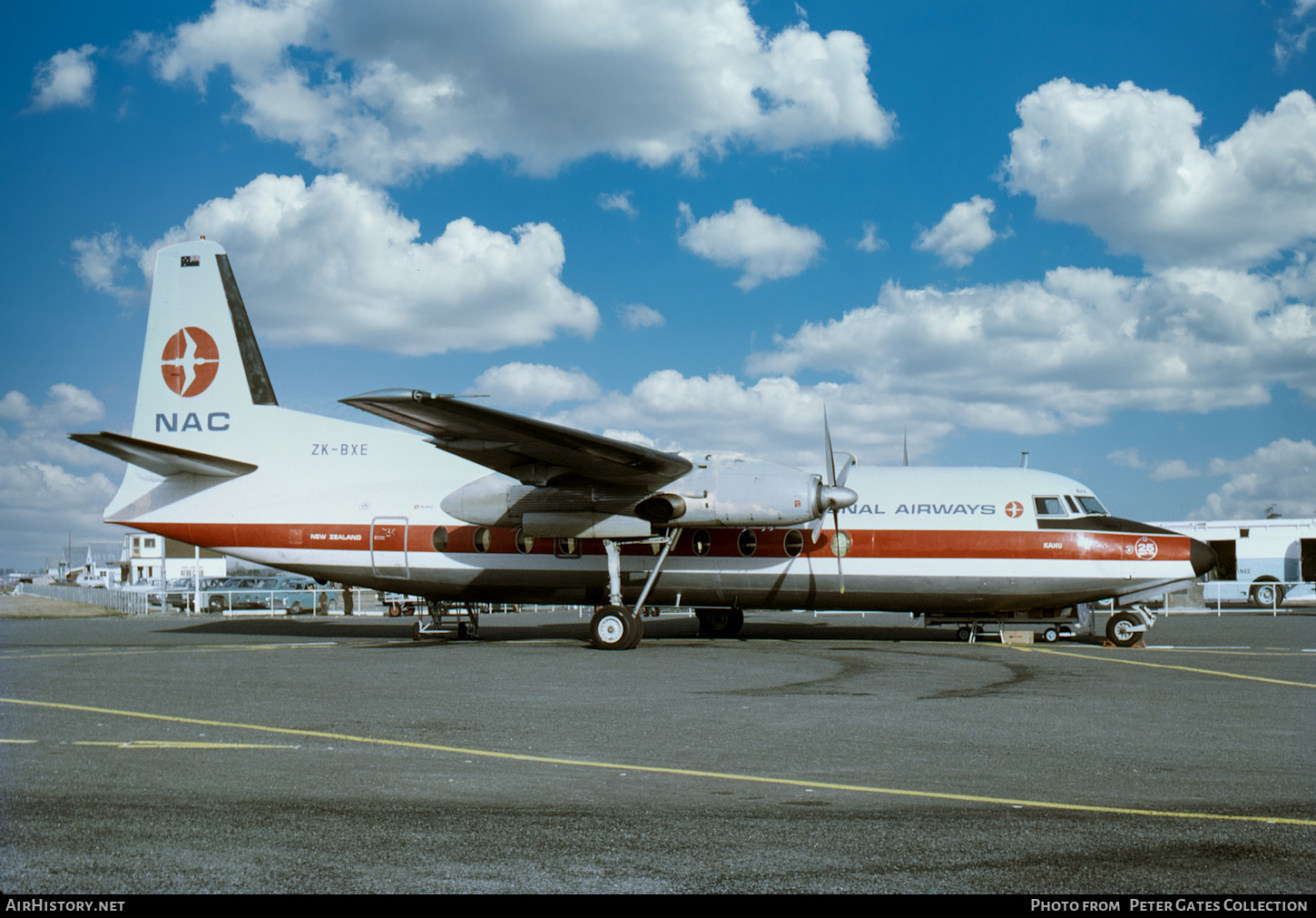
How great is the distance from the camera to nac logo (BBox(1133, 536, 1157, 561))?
17609mm

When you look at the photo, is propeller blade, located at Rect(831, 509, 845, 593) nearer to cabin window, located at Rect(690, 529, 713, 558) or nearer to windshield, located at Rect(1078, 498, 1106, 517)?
cabin window, located at Rect(690, 529, 713, 558)

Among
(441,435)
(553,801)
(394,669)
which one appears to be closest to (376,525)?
(441,435)

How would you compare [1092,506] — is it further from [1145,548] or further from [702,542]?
[702,542]

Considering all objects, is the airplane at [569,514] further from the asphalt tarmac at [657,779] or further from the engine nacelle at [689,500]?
the asphalt tarmac at [657,779]

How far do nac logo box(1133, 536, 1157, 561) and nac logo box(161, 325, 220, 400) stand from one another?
1974cm

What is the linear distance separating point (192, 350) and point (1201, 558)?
70.9 ft

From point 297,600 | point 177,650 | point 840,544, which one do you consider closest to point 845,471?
point 840,544

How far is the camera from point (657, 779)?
249 inches

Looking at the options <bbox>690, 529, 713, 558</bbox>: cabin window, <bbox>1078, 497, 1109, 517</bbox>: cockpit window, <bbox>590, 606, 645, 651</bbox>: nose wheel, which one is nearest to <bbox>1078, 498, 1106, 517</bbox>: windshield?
<bbox>1078, 497, 1109, 517</bbox>: cockpit window

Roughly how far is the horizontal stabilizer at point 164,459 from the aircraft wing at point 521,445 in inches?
257

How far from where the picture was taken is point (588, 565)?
19.0 m

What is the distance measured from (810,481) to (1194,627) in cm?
1564

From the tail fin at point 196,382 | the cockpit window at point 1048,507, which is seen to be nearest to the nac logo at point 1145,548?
the cockpit window at point 1048,507

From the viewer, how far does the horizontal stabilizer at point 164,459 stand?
60.2ft
